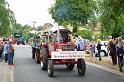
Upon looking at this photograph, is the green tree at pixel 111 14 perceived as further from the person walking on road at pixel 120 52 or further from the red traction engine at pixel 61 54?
the red traction engine at pixel 61 54

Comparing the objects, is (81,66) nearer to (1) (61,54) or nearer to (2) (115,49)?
(1) (61,54)

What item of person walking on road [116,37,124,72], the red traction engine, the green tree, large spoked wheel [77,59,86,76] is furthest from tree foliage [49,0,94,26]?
large spoked wheel [77,59,86,76]

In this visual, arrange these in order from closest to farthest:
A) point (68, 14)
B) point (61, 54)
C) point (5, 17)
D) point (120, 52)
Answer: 1. point (61, 54)
2. point (120, 52)
3. point (68, 14)
4. point (5, 17)

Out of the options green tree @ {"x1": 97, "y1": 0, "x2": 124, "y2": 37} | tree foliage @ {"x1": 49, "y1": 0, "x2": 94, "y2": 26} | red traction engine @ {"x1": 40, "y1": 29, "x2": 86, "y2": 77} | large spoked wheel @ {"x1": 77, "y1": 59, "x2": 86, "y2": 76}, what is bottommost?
large spoked wheel @ {"x1": 77, "y1": 59, "x2": 86, "y2": 76}

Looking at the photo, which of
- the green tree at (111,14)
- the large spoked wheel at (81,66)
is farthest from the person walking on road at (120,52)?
the large spoked wheel at (81,66)

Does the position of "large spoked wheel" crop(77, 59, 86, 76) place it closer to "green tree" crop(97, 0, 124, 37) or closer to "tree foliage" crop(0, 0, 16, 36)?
"green tree" crop(97, 0, 124, 37)

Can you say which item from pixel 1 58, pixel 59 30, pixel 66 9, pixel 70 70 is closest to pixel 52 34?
pixel 59 30

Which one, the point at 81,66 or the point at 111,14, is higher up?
the point at 111,14

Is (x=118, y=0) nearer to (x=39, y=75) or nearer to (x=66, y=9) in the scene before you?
(x=39, y=75)

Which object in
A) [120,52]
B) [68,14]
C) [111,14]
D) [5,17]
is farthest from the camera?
[5,17]

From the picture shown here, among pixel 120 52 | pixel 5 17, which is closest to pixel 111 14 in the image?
pixel 120 52

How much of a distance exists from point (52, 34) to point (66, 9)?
1661 cm

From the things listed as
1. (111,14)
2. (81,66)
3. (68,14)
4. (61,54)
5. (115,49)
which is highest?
(68,14)

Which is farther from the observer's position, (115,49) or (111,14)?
(115,49)
